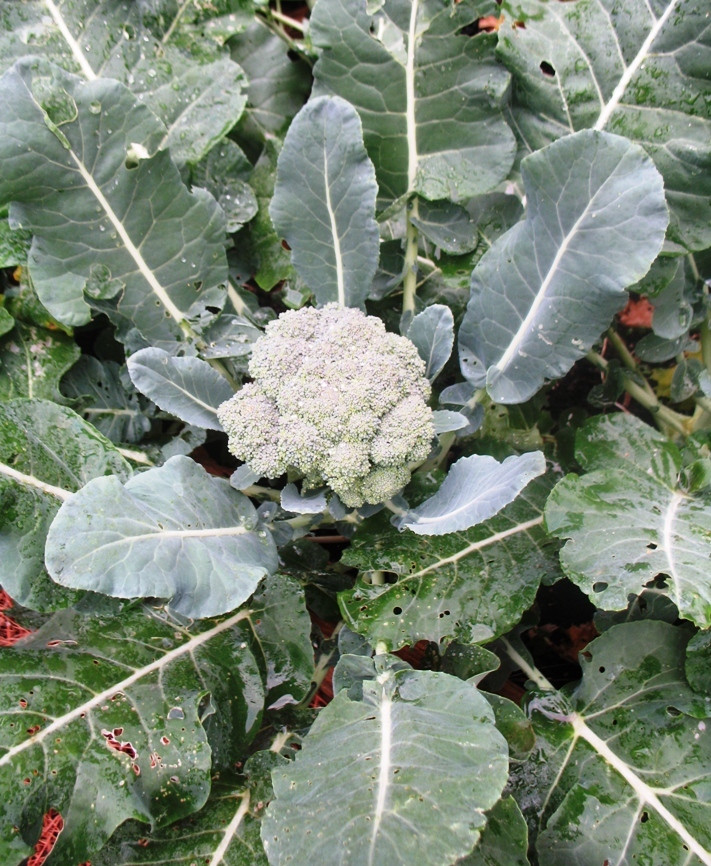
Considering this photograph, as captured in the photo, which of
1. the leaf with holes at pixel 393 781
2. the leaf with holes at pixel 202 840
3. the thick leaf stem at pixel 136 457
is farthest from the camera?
the thick leaf stem at pixel 136 457

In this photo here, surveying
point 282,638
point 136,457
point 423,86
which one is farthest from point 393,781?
point 423,86

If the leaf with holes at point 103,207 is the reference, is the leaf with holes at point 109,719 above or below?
below

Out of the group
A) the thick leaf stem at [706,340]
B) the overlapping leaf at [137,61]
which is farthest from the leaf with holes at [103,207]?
the thick leaf stem at [706,340]

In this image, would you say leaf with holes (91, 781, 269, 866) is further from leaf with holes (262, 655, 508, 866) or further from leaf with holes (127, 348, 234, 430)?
leaf with holes (127, 348, 234, 430)

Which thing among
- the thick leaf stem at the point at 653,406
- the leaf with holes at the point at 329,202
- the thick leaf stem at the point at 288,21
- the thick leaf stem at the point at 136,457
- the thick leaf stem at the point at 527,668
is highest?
the thick leaf stem at the point at 288,21

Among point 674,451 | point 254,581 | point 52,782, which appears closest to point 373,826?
point 254,581

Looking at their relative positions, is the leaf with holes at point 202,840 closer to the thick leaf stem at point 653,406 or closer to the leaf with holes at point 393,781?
the leaf with holes at point 393,781

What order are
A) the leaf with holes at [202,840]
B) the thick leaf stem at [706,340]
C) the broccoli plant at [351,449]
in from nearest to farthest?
the broccoli plant at [351,449] < the leaf with holes at [202,840] < the thick leaf stem at [706,340]

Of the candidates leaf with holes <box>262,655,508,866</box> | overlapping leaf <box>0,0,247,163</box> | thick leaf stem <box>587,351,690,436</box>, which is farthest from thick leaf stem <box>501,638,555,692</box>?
overlapping leaf <box>0,0,247,163</box>

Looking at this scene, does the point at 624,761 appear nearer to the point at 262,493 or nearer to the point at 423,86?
the point at 262,493
